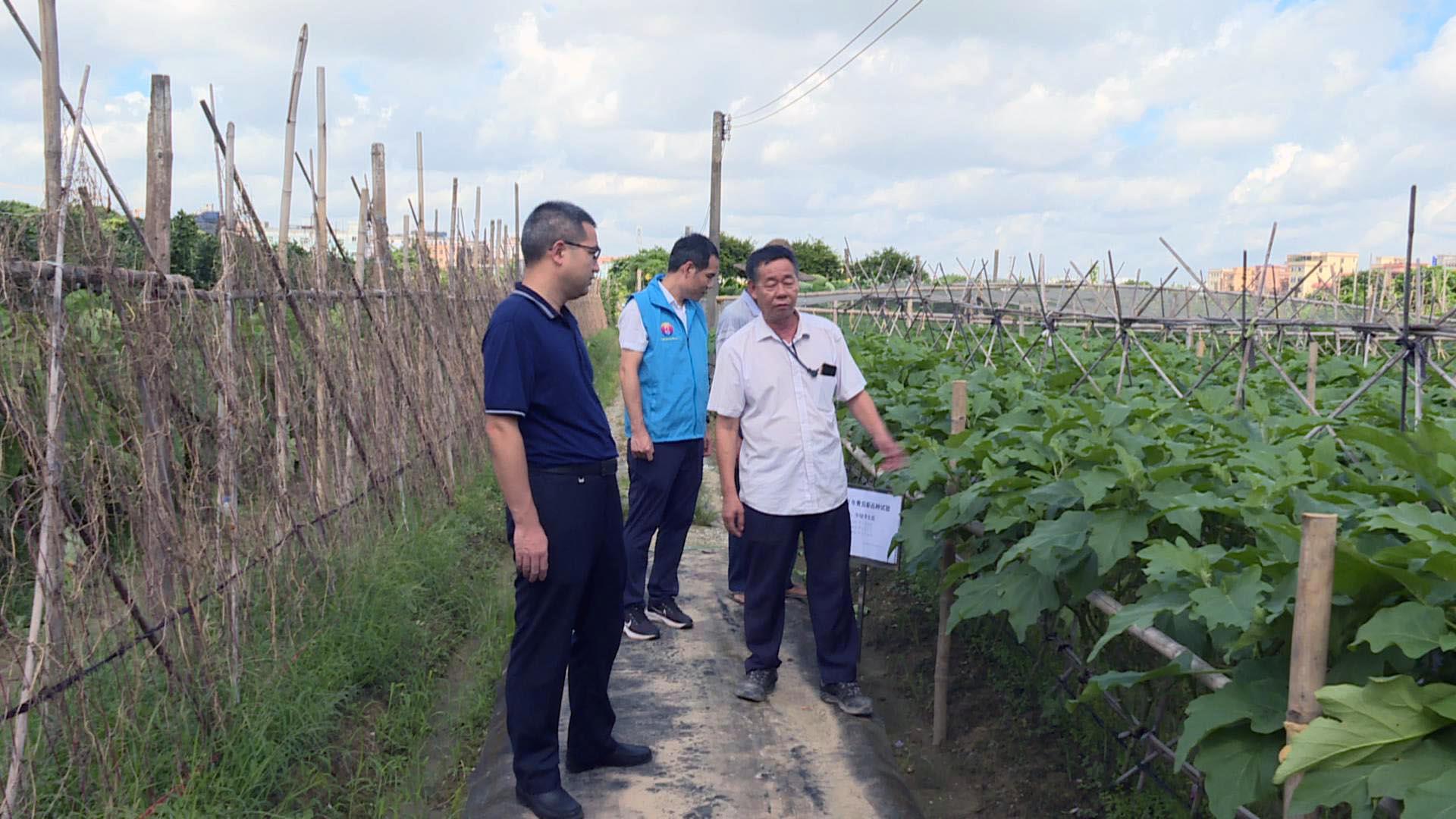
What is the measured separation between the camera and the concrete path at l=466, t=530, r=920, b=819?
357cm

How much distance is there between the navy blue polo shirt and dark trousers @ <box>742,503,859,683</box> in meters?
1.03

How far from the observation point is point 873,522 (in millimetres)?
4453

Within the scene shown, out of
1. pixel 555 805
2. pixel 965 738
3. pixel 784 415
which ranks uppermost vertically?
pixel 784 415

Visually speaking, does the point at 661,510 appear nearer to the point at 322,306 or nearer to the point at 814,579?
the point at 814,579

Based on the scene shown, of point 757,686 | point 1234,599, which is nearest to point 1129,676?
point 1234,599

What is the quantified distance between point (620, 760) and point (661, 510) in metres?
1.43

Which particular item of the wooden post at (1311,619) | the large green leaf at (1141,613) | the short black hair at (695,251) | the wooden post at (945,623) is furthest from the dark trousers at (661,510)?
the wooden post at (1311,619)

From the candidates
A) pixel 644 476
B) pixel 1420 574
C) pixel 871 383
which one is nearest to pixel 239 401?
pixel 644 476

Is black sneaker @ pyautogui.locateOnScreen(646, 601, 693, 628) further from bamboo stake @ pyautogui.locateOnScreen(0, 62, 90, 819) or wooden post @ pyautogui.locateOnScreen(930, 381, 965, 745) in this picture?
bamboo stake @ pyautogui.locateOnScreen(0, 62, 90, 819)

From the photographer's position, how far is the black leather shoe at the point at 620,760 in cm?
372

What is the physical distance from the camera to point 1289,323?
8.62m

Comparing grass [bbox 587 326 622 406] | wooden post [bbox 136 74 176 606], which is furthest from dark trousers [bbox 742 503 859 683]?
grass [bbox 587 326 622 406]

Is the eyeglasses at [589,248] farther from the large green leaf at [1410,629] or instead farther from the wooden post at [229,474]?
the large green leaf at [1410,629]

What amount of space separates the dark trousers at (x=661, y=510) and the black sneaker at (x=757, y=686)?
2.61ft
